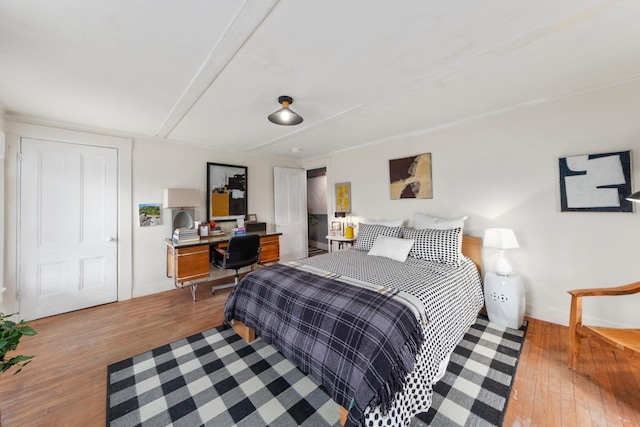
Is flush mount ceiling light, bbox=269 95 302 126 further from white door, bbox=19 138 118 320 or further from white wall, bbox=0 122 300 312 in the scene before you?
white door, bbox=19 138 118 320

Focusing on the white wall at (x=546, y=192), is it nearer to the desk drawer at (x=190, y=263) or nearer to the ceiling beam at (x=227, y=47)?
the ceiling beam at (x=227, y=47)

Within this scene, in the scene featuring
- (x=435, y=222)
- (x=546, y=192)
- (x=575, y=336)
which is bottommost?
(x=575, y=336)

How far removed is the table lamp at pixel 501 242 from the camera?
2357mm

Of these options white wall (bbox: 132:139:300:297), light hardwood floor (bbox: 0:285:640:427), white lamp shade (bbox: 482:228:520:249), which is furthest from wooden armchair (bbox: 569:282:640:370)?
white wall (bbox: 132:139:300:297)

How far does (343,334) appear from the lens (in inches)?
56.2

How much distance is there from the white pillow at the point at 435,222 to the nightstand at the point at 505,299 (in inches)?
24.1

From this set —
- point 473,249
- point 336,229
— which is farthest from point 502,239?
point 336,229

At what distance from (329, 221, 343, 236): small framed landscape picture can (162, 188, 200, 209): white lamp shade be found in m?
2.32

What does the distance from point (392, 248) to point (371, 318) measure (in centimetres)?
144

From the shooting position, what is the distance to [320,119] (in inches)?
113

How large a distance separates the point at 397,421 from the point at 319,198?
5444 mm

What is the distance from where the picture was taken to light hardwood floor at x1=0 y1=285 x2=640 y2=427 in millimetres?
1425

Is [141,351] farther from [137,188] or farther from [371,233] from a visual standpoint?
[371,233]

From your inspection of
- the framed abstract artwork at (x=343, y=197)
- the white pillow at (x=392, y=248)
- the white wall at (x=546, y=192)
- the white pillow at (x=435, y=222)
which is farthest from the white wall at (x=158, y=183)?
the white wall at (x=546, y=192)
